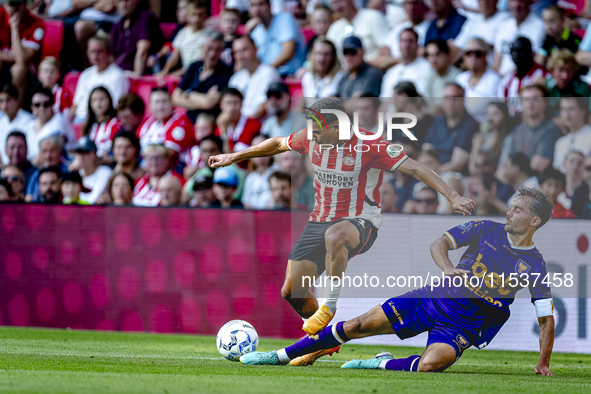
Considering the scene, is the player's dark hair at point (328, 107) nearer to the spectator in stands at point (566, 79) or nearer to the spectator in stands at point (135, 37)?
the spectator in stands at point (566, 79)

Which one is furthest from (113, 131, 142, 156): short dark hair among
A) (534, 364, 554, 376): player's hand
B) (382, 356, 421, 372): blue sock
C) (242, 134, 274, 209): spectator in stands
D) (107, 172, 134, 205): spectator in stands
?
(534, 364, 554, 376): player's hand

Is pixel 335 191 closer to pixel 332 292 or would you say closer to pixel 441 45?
pixel 332 292

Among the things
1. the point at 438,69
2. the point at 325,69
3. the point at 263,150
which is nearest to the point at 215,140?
→ the point at 325,69

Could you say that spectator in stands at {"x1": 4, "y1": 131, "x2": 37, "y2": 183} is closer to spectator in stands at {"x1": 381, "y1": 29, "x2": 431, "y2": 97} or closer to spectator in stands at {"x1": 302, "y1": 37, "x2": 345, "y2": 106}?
spectator in stands at {"x1": 302, "y1": 37, "x2": 345, "y2": 106}

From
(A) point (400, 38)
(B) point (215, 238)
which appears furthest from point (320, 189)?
(A) point (400, 38)

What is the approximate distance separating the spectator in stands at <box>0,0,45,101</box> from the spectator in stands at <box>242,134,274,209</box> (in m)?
4.97

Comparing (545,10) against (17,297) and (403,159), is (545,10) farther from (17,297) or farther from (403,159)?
(17,297)

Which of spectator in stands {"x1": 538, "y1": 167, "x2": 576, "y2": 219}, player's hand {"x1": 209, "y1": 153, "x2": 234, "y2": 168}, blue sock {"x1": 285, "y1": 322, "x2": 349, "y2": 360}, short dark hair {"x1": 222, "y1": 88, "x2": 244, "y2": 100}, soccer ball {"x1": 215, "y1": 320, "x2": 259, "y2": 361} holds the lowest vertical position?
soccer ball {"x1": 215, "y1": 320, "x2": 259, "y2": 361}

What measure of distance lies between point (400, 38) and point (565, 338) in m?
4.23

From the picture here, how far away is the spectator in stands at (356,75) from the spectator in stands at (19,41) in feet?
18.3

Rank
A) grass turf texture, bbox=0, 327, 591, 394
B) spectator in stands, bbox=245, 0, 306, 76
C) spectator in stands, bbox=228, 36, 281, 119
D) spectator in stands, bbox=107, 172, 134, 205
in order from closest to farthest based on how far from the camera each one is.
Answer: grass turf texture, bbox=0, 327, 591, 394
spectator in stands, bbox=107, 172, 134, 205
spectator in stands, bbox=228, 36, 281, 119
spectator in stands, bbox=245, 0, 306, 76

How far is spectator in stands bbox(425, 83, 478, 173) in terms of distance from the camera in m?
7.08

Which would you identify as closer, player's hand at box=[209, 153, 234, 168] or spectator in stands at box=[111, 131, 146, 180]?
player's hand at box=[209, 153, 234, 168]

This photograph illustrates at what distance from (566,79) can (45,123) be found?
721 cm
